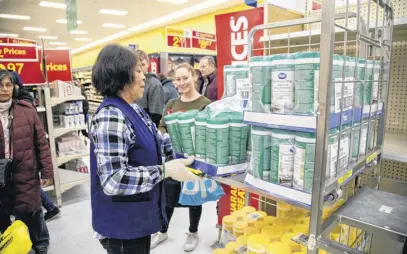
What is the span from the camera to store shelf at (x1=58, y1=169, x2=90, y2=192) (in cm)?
414

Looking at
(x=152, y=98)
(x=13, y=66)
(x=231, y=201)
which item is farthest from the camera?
(x=152, y=98)

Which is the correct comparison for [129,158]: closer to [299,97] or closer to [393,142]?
[299,97]

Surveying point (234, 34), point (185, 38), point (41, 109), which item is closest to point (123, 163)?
point (234, 34)

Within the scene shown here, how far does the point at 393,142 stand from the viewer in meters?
1.82

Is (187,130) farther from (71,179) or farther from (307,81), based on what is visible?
(71,179)

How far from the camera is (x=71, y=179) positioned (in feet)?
14.0

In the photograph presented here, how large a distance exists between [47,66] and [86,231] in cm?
245

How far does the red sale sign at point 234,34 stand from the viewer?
240 cm

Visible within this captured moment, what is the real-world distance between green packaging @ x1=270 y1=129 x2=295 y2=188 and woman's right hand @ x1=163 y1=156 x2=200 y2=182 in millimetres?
438

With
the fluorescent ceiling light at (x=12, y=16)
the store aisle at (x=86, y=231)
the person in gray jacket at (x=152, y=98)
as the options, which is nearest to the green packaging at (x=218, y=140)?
the store aisle at (x=86, y=231)

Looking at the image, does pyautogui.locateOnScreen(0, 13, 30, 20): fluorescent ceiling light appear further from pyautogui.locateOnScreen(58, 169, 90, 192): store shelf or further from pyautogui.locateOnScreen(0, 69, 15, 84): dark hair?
pyautogui.locateOnScreen(0, 69, 15, 84): dark hair

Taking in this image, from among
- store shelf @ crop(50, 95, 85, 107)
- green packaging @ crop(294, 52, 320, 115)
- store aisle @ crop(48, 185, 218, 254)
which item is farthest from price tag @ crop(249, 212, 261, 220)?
store shelf @ crop(50, 95, 85, 107)

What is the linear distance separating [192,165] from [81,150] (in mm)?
3344

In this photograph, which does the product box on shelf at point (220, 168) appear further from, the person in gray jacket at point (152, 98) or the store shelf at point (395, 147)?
the person in gray jacket at point (152, 98)
